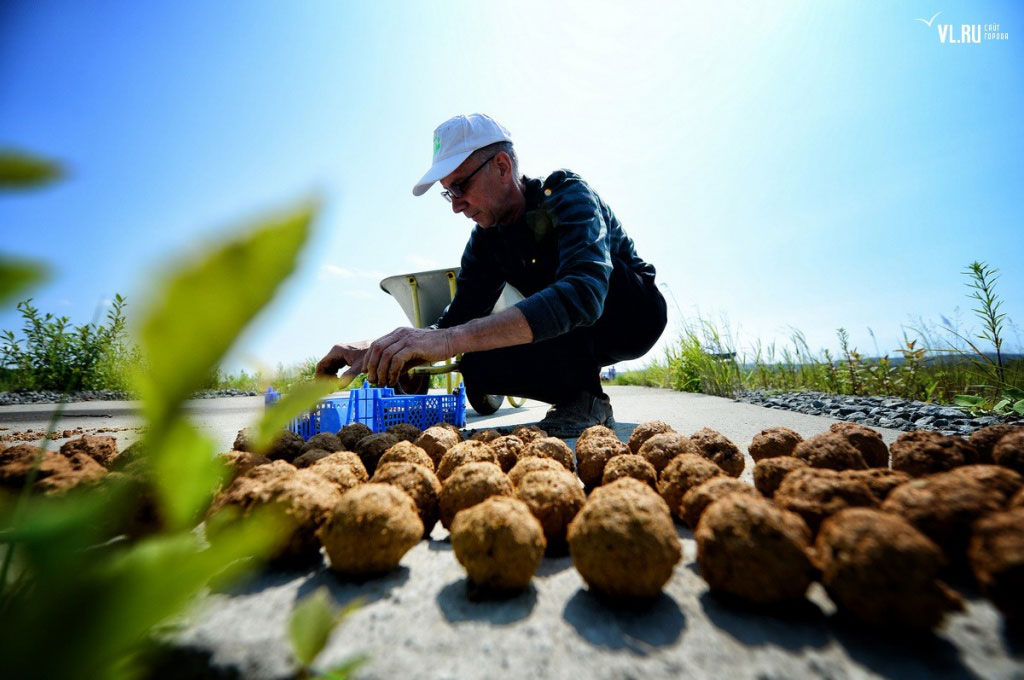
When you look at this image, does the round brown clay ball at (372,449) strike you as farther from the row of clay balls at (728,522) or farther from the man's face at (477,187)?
the man's face at (477,187)

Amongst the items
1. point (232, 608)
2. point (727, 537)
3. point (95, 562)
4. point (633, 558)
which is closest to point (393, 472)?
point (232, 608)

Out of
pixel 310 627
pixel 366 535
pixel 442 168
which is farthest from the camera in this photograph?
pixel 442 168

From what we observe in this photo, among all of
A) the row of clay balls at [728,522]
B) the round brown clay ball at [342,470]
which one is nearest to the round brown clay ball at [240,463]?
the row of clay balls at [728,522]

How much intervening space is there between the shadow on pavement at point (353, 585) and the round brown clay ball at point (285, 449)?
2.92 ft

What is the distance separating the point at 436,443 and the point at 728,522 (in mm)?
1220

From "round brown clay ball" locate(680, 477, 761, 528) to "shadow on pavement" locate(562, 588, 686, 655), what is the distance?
31 cm

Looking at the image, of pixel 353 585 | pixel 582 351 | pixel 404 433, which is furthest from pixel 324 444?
pixel 582 351

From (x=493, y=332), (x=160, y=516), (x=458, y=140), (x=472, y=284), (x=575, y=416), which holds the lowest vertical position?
(x=575, y=416)

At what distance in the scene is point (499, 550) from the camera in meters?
0.93

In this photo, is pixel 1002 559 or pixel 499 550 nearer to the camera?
pixel 1002 559

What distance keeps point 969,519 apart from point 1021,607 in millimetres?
194

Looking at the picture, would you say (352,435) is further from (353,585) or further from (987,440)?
(987,440)

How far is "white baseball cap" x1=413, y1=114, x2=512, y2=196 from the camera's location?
2984 mm

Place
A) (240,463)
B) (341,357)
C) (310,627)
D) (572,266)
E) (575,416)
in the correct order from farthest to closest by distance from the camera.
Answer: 1. (575,416)
2. (341,357)
3. (572,266)
4. (240,463)
5. (310,627)
